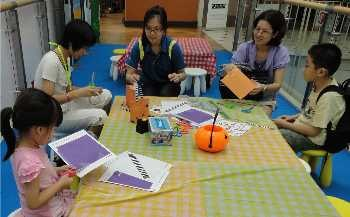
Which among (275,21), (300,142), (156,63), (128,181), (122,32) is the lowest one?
(122,32)

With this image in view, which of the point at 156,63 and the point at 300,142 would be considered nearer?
the point at 300,142

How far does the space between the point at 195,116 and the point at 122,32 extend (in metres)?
5.63

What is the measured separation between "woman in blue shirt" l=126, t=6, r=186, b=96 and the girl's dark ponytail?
1.15m

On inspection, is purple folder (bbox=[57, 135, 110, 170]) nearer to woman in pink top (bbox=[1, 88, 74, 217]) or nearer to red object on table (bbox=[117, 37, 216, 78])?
woman in pink top (bbox=[1, 88, 74, 217])

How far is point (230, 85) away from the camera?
2010mm

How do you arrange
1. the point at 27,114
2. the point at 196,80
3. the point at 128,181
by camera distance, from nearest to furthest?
the point at 27,114
the point at 128,181
the point at 196,80

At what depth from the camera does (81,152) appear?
1.24 metres

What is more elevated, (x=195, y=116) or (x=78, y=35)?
(x=78, y=35)

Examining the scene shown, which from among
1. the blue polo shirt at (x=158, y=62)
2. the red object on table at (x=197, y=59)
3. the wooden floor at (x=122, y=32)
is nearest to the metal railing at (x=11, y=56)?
the blue polo shirt at (x=158, y=62)

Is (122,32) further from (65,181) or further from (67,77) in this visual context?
(65,181)

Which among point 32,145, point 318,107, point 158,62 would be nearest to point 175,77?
point 158,62

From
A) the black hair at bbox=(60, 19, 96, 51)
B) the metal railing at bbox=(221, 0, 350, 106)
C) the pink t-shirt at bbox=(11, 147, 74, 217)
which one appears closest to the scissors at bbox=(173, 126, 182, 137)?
the pink t-shirt at bbox=(11, 147, 74, 217)

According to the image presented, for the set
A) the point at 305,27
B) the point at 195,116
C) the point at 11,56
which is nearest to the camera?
the point at 195,116

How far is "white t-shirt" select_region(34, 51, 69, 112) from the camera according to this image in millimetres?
1783
